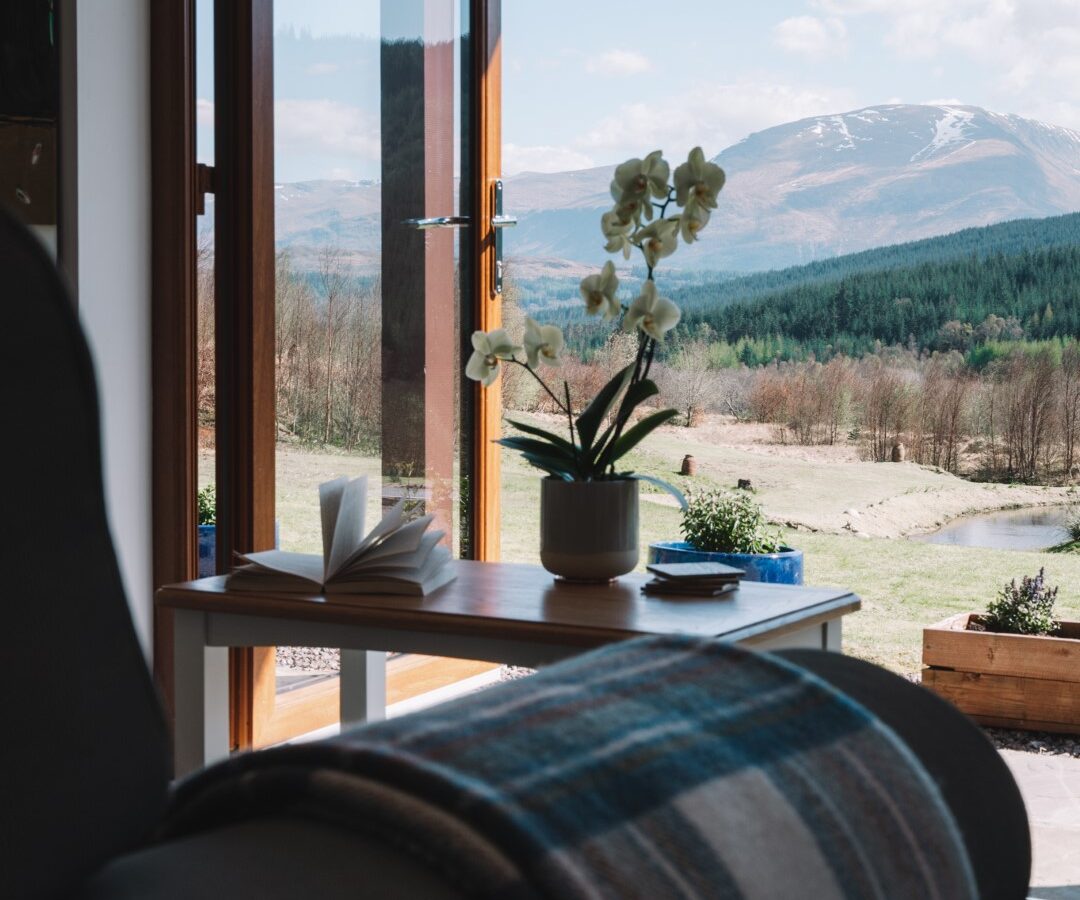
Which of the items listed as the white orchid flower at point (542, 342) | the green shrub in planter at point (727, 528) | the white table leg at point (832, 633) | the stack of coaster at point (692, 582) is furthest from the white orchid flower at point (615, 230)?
the green shrub in planter at point (727, 528)

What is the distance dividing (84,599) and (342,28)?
2.99 meters

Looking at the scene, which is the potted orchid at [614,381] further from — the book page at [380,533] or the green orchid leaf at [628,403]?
the book page at [380,533]

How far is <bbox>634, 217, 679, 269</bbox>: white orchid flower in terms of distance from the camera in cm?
178

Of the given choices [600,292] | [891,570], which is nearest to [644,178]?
[600,292]

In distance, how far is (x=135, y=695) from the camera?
471mm

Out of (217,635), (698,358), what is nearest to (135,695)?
(217,635)

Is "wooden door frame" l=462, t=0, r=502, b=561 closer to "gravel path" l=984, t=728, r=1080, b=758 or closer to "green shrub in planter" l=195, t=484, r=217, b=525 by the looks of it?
"green shrub in planter" l=195, t=484, r=217, b=525

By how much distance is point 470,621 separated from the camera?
158cm

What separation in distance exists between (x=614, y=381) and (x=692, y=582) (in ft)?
1.01

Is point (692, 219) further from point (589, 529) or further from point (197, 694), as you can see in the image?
point (197, 694)

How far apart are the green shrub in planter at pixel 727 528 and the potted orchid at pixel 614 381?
1.54 meters

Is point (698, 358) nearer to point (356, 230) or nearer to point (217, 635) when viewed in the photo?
point (356, 230)

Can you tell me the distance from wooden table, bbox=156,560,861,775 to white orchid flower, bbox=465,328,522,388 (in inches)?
11.6

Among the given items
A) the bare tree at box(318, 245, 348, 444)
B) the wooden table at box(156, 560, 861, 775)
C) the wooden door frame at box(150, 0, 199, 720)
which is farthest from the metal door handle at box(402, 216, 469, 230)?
the wooden table at box(156, 560, 861, 775)
